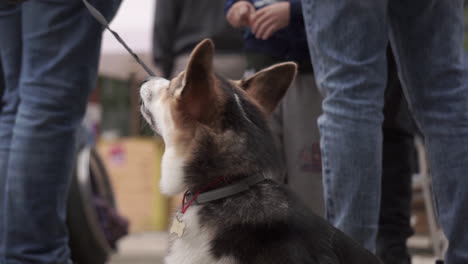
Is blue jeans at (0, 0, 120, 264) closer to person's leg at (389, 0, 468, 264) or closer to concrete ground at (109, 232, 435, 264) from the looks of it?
person's leg at (389, 0, 468, 264)

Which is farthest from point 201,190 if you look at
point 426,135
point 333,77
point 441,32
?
point 441,32

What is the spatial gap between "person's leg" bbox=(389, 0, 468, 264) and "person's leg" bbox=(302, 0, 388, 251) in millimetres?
137

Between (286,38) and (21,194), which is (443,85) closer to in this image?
(286,38)

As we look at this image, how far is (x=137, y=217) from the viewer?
8.19 meters

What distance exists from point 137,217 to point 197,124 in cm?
652

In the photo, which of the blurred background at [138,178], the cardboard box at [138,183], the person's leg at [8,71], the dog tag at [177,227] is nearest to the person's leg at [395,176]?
the dog tag at [177,227]

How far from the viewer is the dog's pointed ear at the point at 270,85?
7.13 ft

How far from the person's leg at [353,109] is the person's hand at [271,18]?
48cm

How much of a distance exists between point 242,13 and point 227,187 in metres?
1.13

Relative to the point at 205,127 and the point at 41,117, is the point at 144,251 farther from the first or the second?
the point at 205,127

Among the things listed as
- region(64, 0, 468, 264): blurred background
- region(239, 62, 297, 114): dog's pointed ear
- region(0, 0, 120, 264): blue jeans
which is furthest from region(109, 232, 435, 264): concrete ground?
region(239, 62, 297, 114): dog's pointed ear

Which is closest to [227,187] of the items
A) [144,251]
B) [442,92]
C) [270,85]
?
[270,85]

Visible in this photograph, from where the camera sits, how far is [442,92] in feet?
7.11

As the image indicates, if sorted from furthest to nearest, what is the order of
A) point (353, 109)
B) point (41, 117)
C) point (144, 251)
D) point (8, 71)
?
point (144, 251)
point (8, 71)
point (41, 117)
point (353, 109)
